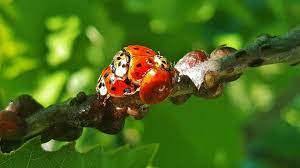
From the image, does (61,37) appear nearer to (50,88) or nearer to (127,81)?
(50,88)

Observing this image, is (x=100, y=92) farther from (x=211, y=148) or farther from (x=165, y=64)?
(x=211, y=148)

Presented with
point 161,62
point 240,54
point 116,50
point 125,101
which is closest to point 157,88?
point 125,101

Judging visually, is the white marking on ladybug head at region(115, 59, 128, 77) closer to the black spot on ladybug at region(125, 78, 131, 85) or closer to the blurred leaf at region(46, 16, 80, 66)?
the black spot on ladybug at region(125, 78, 131, 85)

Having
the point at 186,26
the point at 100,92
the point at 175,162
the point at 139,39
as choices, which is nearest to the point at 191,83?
the point at 100,92

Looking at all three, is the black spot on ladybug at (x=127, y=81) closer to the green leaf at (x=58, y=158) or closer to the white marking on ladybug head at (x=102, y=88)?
the white marking on ladybug head at (x=102, y=88)

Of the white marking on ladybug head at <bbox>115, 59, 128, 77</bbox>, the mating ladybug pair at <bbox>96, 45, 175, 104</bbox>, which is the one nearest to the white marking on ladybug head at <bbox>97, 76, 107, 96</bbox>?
the mating ladybug pair at <bbox>96, 45, 175, 104</bbox>
